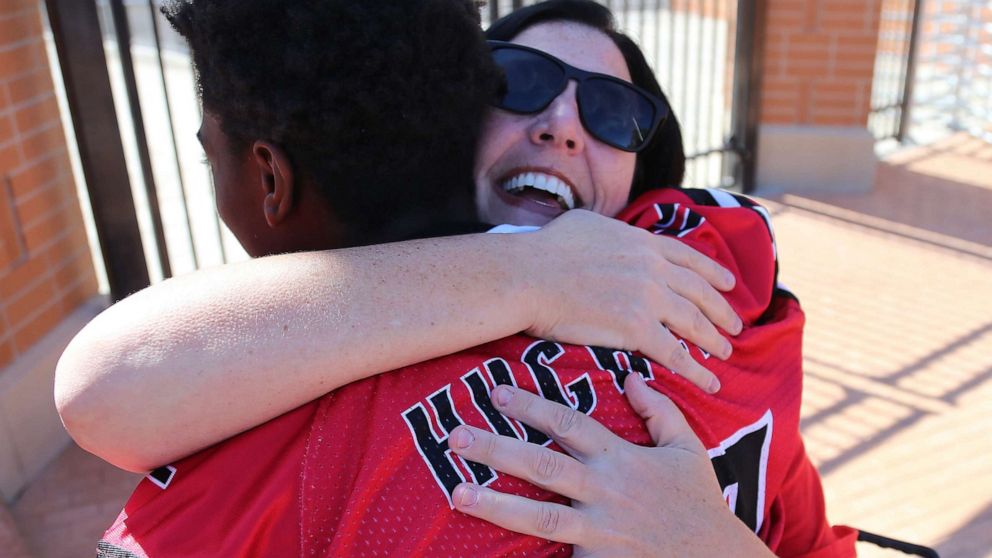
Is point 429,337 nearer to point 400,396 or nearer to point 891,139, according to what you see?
point 400,396

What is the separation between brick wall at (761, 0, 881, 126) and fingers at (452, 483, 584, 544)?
6.43 meters

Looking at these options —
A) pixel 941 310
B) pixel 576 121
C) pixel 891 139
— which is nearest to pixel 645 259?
pixel 576 121

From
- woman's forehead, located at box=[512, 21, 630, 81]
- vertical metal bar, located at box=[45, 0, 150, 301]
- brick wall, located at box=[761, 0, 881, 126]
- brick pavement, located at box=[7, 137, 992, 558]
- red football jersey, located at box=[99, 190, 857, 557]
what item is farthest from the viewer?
brick wall, located at box=[761, 0, 881, 126]

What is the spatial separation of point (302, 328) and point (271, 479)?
192mm

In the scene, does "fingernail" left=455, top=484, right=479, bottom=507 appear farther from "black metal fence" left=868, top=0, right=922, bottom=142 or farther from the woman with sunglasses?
"black metal fence" left=868, top=0, right=922, bottom=142

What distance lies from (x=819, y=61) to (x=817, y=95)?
10.4 inches

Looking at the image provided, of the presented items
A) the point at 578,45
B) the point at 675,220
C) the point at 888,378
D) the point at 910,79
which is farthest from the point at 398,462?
the point at 910,79

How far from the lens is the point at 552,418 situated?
1.17m

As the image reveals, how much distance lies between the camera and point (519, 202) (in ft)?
5.63

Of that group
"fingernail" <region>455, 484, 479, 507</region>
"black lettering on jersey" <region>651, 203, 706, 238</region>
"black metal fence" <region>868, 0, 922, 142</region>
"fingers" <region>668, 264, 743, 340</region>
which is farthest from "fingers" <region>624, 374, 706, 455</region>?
"black metal fence" <region>868, 0, 922, 142</region>

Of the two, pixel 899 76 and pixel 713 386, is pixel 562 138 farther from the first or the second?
pixel 899 76

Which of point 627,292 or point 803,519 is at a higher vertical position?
point 627,292

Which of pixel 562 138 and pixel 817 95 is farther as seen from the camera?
pixel 817 95

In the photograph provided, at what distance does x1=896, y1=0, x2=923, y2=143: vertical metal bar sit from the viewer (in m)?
7.92
